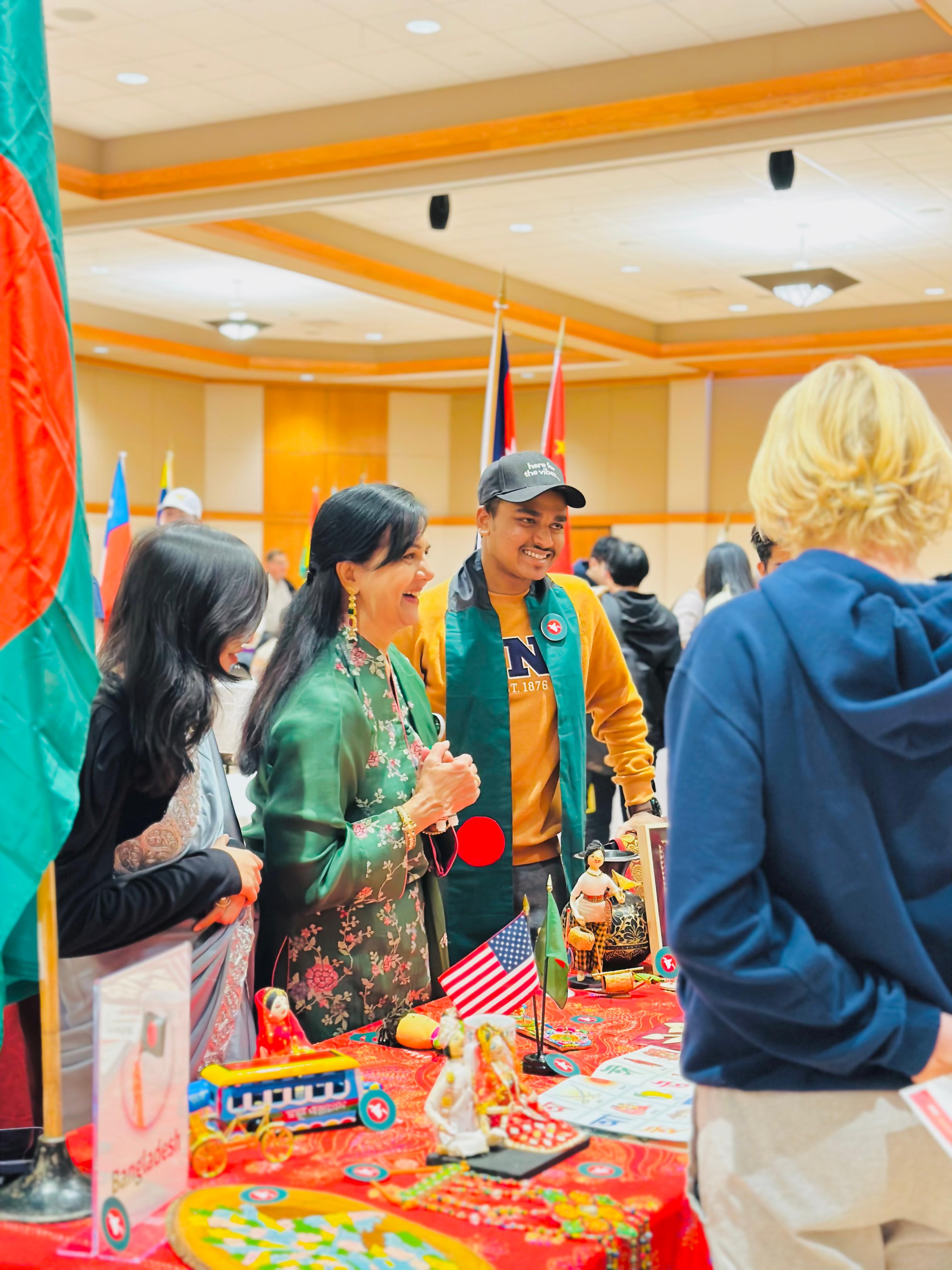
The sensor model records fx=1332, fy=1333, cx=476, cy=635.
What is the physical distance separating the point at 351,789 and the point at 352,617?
0.32 metres

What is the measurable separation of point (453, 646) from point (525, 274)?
379 inches

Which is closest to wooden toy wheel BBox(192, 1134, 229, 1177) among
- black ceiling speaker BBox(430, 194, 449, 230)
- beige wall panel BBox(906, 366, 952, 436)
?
black ceiling speaker BBox(430, 194, 449, 230)

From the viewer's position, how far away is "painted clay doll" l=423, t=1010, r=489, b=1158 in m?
1.53

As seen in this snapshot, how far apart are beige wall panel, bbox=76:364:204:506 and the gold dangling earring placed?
44.7 feet

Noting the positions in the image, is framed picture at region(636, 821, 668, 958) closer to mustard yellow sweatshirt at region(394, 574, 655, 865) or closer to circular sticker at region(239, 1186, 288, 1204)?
mustard yellow sweatshirt at region(394, 574, 655, 865)

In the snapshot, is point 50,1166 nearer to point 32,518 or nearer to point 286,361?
point 32,518

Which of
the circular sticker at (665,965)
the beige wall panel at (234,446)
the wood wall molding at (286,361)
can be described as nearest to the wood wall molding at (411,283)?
the wood wall molding at (286,361)

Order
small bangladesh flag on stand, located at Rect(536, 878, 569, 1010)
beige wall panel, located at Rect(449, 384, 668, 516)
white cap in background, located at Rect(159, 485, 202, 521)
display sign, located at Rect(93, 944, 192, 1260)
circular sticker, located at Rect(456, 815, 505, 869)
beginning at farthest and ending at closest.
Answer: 1. beige wall panel, located at Rect(449, 384, 668, 516)
2. white cap in background, located at Rect(159, 485, 202, 521)
3. circular sticker, located at Rect(456, 815, 505, 869)
4. small bangladesh flag on stand, located at Rect(536, 878, 569, 1010)
5. display sign, located at Rect(93, 944, 192, 1260)

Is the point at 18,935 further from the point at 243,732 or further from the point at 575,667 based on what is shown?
the point at 575,667

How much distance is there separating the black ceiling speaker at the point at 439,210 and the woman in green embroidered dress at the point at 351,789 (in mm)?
6703

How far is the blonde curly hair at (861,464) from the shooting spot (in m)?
1.20

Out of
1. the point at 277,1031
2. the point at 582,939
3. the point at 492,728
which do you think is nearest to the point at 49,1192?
the point at 277,1031

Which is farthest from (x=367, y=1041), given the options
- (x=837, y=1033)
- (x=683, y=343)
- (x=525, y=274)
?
(x=683, y=343)

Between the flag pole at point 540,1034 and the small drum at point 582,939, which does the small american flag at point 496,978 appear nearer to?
the flag pole at point 540,1034
